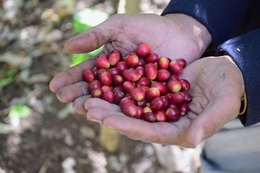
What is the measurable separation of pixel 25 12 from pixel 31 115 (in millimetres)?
702

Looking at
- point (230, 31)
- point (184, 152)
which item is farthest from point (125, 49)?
point (184, 152)

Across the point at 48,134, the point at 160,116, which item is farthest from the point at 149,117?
the point at 48,134

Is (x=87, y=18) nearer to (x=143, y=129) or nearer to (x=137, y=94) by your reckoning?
(x=137, y=94)

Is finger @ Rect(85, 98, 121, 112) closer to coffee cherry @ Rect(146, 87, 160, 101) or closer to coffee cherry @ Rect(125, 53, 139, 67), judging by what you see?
coffee cherry @ Rect(146, 87, 160, 101)

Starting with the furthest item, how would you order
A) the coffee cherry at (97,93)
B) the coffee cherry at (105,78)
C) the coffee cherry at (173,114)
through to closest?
the coffee cherry at (105,78) → the coffee cherry at (97,93) → the coffee cherry at (173,114)

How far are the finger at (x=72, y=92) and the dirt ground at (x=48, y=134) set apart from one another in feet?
2.14

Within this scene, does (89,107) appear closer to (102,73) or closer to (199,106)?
(102,73)

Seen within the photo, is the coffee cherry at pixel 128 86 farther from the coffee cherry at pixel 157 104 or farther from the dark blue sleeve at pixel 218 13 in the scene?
the dark blue sleeve at pixel 218 13

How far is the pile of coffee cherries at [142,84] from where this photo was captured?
4.69ft

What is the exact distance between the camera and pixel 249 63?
1392 millimetres

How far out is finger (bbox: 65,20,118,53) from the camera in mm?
1550

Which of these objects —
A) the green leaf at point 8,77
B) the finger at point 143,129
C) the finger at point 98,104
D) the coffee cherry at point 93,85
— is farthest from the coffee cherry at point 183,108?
the green leaf at point 8,77

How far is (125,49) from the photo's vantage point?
1735 mm

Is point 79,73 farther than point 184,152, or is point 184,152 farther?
point 184,152
